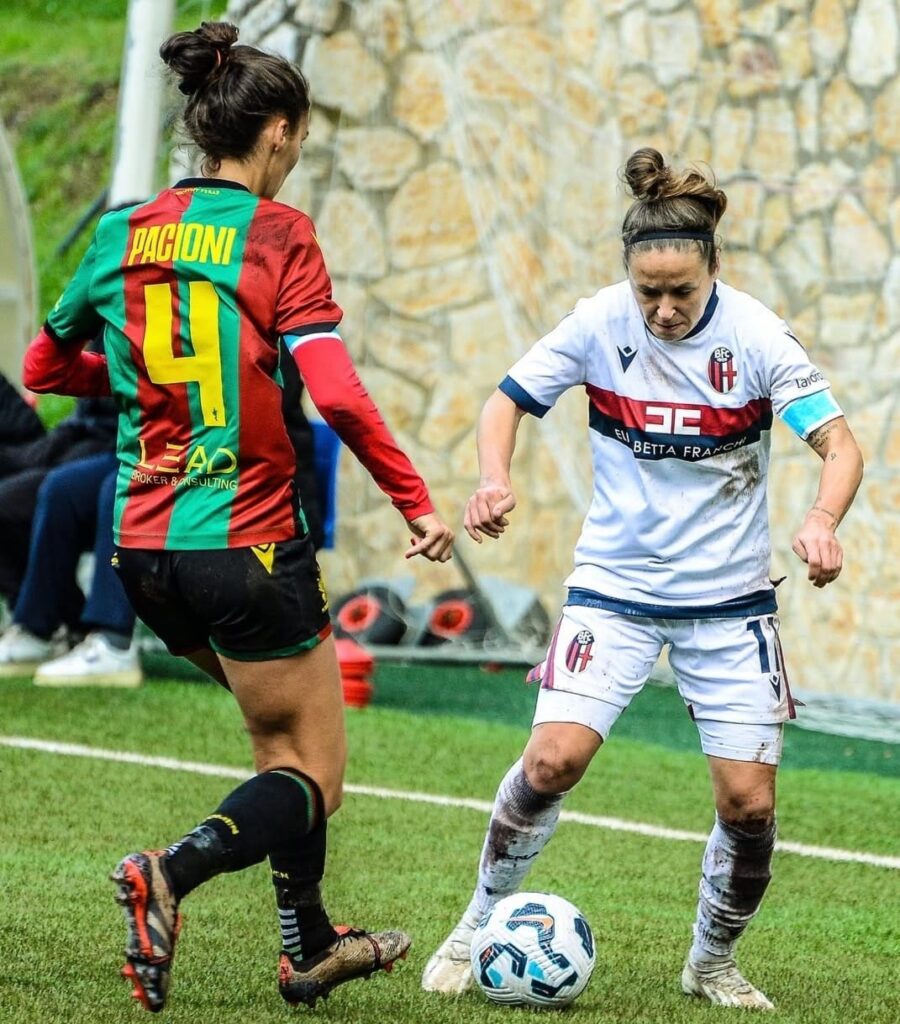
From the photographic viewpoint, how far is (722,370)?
3988mm

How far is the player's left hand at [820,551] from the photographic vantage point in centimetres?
357

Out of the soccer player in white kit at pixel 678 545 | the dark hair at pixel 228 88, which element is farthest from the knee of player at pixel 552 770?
the dark hair at pixel 228 88

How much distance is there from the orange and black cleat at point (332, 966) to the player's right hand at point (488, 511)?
2.81ft

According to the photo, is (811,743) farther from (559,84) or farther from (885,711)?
(559,84)

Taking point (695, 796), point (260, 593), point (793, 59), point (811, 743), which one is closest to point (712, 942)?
point (260, 593)

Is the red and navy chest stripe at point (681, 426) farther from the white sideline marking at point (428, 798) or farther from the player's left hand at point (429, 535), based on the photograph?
the white sideline marking at point (428, 798)

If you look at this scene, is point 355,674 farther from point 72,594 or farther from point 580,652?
point 580,652

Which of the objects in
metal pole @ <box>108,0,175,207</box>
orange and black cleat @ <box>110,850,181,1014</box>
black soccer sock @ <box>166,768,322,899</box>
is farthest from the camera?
metal pole @ <box>108,0,175,207</box>

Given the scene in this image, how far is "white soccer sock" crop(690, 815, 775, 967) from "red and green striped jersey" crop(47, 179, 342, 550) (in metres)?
1.24

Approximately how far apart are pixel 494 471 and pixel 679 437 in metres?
0.41

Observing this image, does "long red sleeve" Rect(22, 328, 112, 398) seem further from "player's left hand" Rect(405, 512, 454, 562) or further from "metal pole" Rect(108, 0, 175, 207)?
"metal pole" Rect(108, 0, 175, 207)

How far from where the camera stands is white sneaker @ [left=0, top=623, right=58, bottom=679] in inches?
317

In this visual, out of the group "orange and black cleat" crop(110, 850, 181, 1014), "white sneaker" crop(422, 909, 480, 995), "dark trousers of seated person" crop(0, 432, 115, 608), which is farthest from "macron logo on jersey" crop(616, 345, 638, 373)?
"dark trousers of seated person" crop(0, 432, 115, 608)

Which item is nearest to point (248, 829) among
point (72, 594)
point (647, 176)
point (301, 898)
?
point (301, 898)
